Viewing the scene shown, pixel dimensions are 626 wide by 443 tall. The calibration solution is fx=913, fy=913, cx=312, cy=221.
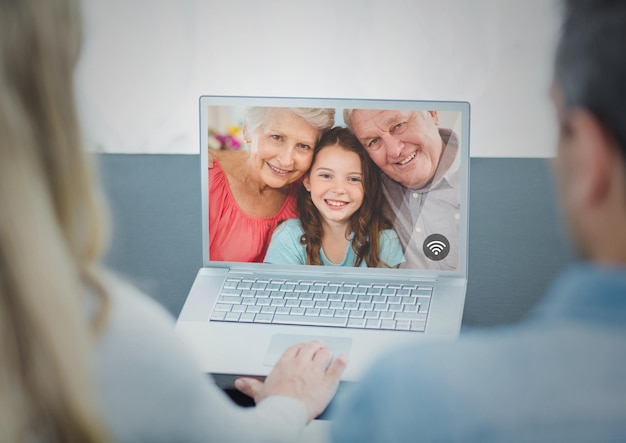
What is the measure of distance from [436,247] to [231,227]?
0.35 m

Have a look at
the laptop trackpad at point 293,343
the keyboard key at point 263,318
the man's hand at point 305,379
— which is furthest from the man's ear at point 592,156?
the keyboard key at point 263,318

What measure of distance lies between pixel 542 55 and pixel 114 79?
3.39ft

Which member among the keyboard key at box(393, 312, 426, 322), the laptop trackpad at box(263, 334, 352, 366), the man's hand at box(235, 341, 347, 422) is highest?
the keyboard key at box(393, 312, 426, 322)

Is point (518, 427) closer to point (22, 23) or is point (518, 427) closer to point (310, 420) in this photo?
point (22, 23)

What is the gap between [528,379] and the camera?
0.51 meters

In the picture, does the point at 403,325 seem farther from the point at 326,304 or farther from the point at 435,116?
the point at 435,116

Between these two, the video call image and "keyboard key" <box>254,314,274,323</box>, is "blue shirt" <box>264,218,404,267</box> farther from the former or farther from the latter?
"keyboard key" <box>254,314,274,323</box>

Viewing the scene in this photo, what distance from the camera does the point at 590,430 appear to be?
1.64 feet

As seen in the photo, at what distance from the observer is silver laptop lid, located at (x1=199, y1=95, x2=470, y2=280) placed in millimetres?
1456

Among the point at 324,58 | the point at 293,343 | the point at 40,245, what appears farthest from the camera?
the point at 324,58

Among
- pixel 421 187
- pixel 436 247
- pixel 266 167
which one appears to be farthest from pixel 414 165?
pixel 266 167

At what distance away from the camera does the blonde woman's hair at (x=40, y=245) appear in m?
0.65

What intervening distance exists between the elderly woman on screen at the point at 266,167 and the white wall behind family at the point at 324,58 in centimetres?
73

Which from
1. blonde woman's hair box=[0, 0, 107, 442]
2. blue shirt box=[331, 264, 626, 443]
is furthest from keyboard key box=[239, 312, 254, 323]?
blue shirt box=[331, 264, 626, 443]
